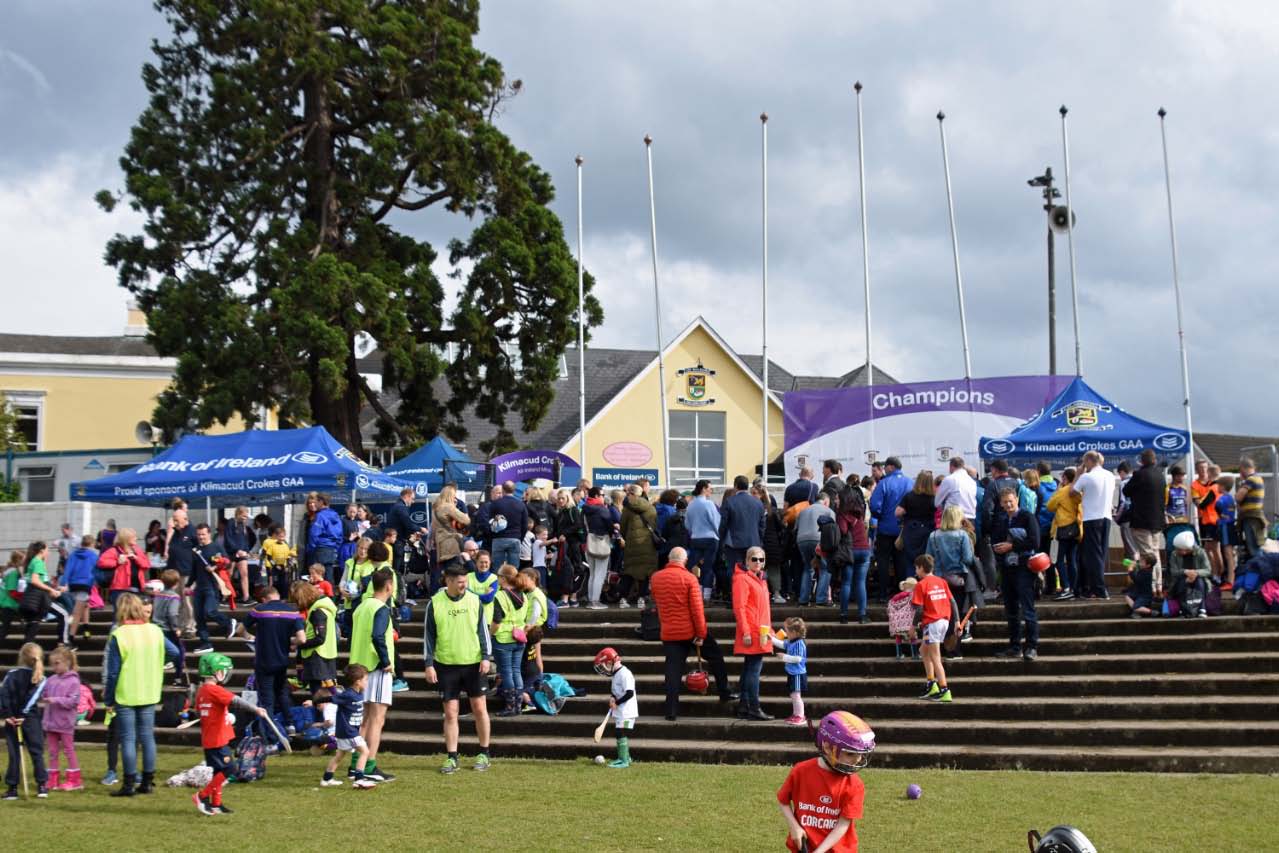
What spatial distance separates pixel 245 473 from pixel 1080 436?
12.7m

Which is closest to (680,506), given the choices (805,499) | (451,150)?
(805,499)

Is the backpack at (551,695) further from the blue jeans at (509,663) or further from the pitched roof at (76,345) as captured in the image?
the pitched roof at (76,345)

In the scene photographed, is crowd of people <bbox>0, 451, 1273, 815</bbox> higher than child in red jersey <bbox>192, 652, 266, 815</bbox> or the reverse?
higher

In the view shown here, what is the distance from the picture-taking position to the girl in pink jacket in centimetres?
1238

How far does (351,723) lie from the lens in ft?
39.7

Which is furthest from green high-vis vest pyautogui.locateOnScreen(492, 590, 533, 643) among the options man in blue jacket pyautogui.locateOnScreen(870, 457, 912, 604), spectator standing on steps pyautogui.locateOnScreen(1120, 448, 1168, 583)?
spectator standing on steps pyautogui.locateOnScreen(1120, 448, 1168, 583)

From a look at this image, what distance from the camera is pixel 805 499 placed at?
56.8ft

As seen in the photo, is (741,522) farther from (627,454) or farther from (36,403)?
(36,403)

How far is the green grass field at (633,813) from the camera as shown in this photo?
9266mm

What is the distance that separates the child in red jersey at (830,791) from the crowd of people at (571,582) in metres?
6.18

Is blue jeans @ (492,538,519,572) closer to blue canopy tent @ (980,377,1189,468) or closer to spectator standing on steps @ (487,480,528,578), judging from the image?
spectator standing on steps @ (487,480,528,578)

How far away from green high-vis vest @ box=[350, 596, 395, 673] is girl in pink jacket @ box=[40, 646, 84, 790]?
2786 millimetres

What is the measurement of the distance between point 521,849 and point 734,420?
35.6m

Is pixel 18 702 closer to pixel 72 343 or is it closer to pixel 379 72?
pixel 379 72
